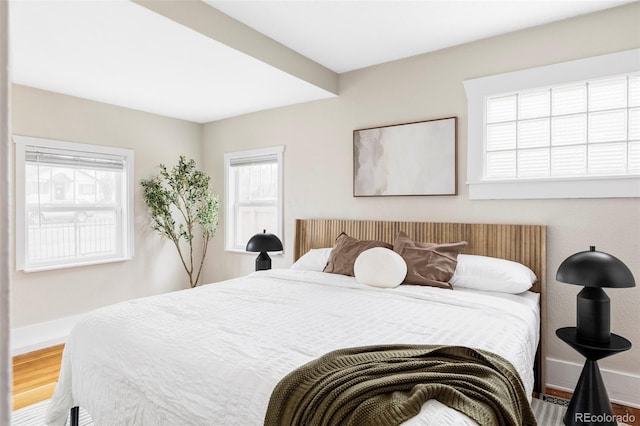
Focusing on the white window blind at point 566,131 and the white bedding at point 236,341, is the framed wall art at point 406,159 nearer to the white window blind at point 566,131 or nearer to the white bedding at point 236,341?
the white window blind at point 566,131

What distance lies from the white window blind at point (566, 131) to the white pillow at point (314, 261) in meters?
1.52

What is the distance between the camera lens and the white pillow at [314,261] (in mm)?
3402

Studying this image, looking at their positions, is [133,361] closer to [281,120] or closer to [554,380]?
[554,380]

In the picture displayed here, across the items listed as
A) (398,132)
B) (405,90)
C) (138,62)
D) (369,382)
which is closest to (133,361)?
(369,382)

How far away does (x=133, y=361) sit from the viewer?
165 cm

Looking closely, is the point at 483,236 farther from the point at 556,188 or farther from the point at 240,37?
the point at 240,37

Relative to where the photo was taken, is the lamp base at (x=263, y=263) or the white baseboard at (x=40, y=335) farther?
the lamp base at (x=263, y=263)

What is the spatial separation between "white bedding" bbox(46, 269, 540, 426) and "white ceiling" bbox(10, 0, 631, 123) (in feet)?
5.61

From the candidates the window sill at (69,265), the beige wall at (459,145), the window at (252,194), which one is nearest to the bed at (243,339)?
the beige wall at (459,145)

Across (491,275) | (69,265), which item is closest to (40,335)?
(69,265)

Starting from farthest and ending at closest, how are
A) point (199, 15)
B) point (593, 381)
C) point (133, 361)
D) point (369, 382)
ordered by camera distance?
point (199, 15)
point (593, 381)
point (133, 361)
point (369, 382)

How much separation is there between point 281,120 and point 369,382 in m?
3.56

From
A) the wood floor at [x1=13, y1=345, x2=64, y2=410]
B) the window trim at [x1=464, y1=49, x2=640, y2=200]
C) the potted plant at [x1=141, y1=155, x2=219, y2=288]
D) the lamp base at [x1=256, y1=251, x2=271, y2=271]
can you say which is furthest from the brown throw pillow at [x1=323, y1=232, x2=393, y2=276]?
the wood floor at [x1=13, y1=345, x2=64, y2=410]

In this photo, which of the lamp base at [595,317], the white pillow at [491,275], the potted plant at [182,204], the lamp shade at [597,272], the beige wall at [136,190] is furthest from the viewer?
the potted plant at [182,204]
